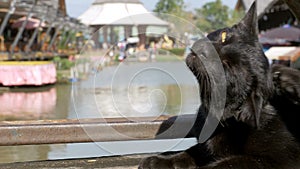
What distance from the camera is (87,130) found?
2.29m

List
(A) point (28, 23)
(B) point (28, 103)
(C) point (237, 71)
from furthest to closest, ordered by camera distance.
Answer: (A) point (28, 23) → (B) point (28, 103) → (C) point (237, 71)

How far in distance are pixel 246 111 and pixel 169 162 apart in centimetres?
41

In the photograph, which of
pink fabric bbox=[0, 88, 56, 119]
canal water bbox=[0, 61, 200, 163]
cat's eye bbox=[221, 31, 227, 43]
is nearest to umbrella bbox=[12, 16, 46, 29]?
pink fabric bbox=[0, 88, 56, 119]

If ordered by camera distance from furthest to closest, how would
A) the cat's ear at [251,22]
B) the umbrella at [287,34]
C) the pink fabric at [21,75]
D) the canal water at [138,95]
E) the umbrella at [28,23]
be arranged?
the umbrella at [28,23], the umbrella at [287,34], the pink fabric at [21,75], the canal water at [138,95], the cat's ear at [251,22]

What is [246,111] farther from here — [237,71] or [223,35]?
[223,35]

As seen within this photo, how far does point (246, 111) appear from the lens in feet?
5.83

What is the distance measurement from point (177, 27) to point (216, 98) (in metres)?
0.31

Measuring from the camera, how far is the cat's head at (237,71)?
5.80 ft

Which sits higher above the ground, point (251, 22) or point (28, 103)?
point (251, 22)

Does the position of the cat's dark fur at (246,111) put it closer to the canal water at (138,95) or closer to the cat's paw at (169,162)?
the cat's paw at (169,162)

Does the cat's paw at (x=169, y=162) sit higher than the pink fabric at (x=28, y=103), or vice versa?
the cat's paw at (x=169, y=162)

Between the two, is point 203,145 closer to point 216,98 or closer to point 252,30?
point 216,98

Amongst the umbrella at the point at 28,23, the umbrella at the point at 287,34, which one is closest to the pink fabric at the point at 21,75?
the umbrella at the point at 287,34

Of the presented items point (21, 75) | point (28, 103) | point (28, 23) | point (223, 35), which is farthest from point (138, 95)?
point (28, 23)
